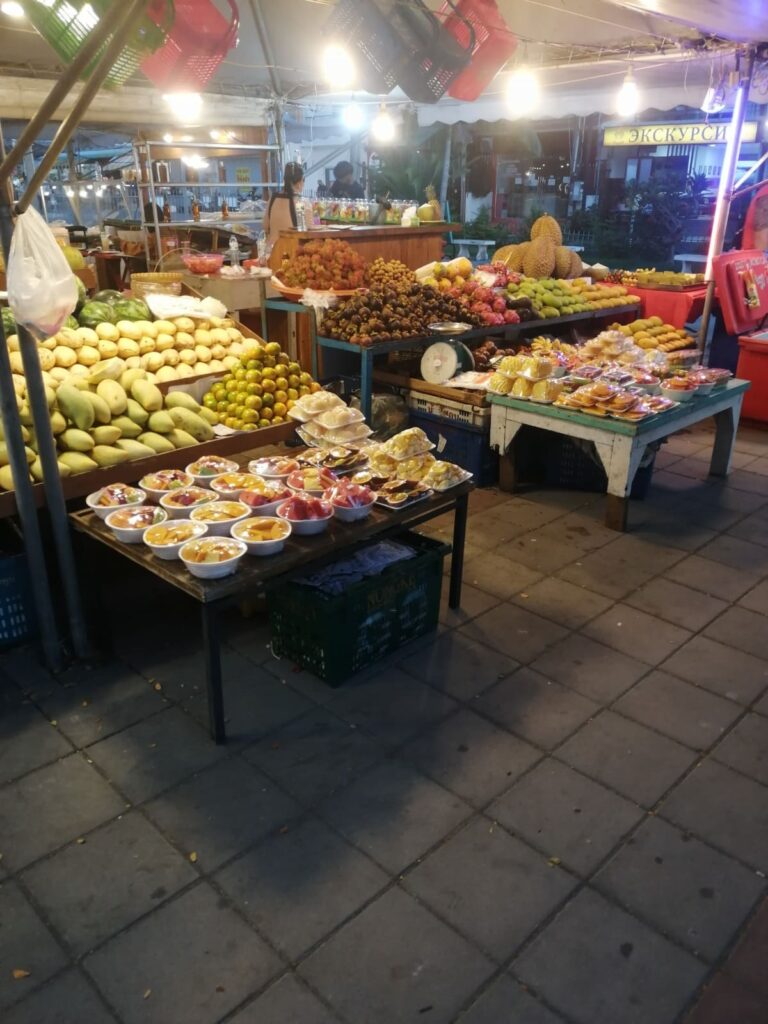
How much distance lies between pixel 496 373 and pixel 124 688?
345 centimetres

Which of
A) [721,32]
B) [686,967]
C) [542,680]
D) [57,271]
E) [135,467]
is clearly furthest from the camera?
[721,32]

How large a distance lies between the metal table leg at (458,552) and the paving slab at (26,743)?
6.70 ft

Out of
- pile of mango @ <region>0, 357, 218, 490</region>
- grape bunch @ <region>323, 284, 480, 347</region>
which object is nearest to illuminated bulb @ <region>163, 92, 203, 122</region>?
grape bunch @ <region>323, 284, 480, 347</region>

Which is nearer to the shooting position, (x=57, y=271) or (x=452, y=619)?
(x=57, y=271)

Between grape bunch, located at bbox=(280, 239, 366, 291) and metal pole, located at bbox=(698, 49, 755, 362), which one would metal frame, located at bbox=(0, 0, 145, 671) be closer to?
grape bunch, located at bbox=(280, 239, 366, 291)

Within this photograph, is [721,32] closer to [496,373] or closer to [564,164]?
[496,373]

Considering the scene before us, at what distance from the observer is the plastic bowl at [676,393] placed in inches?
207

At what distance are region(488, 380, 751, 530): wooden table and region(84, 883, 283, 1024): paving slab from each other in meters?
3.62

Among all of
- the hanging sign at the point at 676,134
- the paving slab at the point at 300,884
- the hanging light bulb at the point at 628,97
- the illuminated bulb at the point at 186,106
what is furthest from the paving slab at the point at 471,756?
the illuminated bulb at the point at 186,106

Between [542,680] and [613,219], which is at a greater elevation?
[613,219]

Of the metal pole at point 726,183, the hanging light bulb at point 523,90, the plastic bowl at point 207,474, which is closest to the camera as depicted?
the plastic bowl at point 207,474

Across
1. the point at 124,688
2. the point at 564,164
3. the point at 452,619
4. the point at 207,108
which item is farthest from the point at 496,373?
the point at 564,164

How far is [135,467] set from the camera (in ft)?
12.8

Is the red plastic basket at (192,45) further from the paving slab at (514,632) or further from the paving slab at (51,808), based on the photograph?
the paving slab at (51,808)
